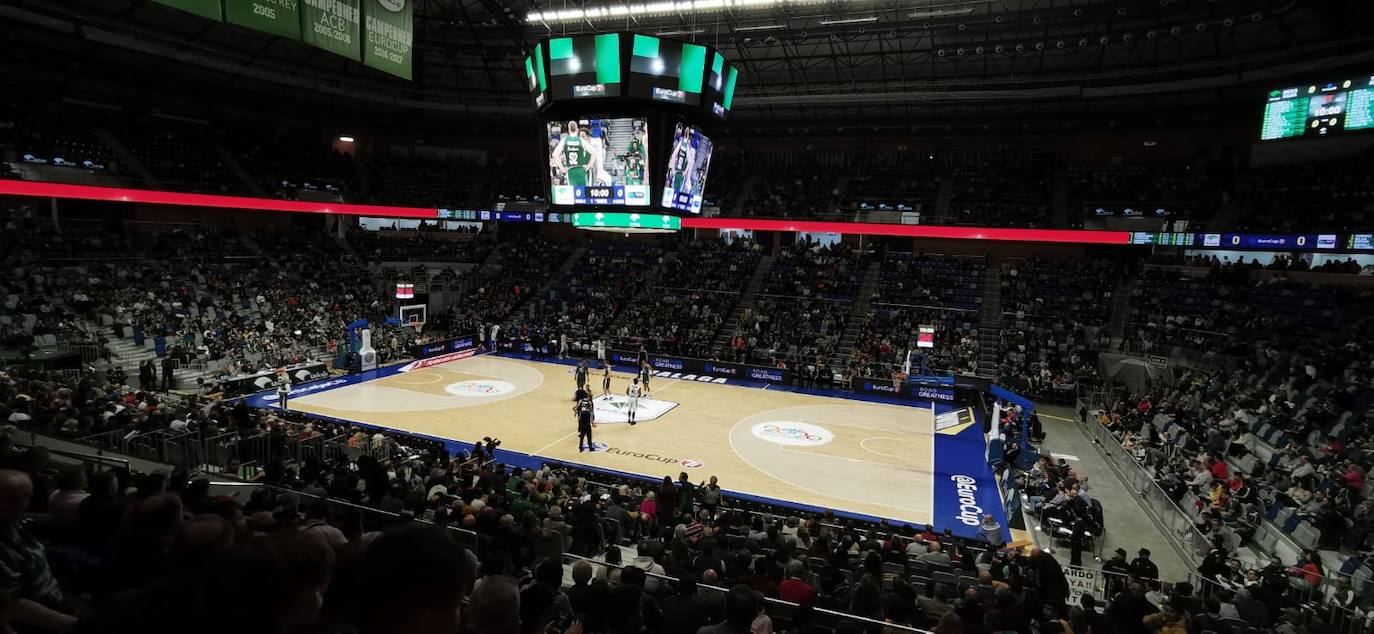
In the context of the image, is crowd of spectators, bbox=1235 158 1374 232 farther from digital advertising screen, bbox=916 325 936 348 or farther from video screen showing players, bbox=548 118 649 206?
video screen showing players, bbox=548 118 649 206

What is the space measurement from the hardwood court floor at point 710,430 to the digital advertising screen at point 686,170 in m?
7.03

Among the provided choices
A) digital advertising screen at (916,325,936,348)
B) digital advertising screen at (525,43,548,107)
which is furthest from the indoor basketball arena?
digital advertising screen at (916,325,936,348)

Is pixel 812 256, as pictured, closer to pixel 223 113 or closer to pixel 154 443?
pixel 154 443

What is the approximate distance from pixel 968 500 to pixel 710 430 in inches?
314

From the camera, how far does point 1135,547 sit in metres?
13.6

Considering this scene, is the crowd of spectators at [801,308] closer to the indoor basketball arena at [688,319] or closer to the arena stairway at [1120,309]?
the indoor basketball arena at [688,319]

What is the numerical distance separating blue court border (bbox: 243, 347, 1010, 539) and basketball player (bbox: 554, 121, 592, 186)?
25.2 feet

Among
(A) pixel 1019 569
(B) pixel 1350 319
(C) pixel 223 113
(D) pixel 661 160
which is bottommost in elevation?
(A) pixel 1019 569

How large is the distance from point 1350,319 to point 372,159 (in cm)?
5061

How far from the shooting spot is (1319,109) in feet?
75.9

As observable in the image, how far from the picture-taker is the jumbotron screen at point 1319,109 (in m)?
21.9

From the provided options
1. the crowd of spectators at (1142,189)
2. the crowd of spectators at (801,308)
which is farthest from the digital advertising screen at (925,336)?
the crowd of spectators at (1142,189)

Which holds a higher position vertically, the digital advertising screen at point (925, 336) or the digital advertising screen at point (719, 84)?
the digital advertising screen at point (719, 84)

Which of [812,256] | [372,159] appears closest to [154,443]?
[812,256]
